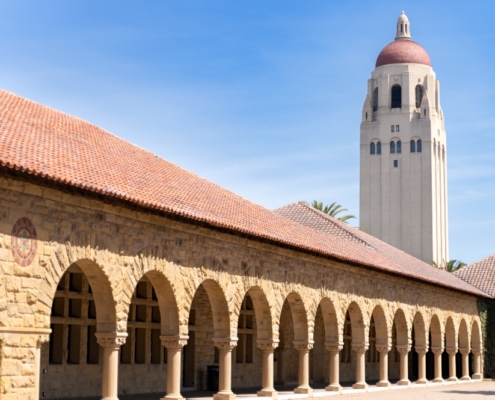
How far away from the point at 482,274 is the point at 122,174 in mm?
32071

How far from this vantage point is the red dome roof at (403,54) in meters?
95.8

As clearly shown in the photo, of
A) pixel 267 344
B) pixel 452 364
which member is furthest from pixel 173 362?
pixel 452 364

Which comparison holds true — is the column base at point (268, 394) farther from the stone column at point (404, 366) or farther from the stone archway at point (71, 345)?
the stone column at point (404, 366)

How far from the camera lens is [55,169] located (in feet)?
55.3

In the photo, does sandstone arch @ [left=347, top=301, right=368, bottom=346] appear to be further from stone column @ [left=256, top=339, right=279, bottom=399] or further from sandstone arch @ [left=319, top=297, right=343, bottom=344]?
stone column @ [left=256, top=339, right=279, bottom=399]

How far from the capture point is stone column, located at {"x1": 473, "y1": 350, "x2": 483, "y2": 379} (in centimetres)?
4353

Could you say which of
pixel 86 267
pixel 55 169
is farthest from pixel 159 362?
pixel 55 169

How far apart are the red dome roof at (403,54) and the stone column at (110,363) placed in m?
81.2

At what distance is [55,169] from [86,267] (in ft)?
6.82

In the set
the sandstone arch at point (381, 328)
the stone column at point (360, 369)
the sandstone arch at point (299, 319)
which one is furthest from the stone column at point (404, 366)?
the sandstone arch at point (299, 319)

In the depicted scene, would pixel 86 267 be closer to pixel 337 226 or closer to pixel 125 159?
pixel 125 159

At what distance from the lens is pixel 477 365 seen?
1718 inches

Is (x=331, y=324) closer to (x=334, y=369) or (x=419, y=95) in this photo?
(x=334, y=369)

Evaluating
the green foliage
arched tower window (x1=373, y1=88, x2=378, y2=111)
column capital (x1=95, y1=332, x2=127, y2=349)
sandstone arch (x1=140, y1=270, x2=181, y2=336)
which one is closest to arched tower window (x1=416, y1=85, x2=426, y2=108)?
arched tower window (x1=373, y1=88, x2=378, y2=111)
